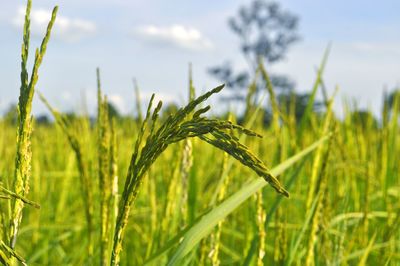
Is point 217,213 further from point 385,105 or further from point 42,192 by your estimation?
point 42,192

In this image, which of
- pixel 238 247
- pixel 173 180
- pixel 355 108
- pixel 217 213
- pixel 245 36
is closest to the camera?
pixel 217 213

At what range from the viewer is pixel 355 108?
123 inches

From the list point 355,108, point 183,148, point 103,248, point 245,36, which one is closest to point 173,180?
point 183,148

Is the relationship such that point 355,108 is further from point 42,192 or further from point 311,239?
point 311,239

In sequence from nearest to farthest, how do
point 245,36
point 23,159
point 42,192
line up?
point 23,159
point 42,192
point 245,36

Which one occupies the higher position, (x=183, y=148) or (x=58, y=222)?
(x=183, y=148)

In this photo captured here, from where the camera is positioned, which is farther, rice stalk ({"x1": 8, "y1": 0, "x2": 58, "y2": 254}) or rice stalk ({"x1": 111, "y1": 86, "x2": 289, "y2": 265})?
rice stalk ({"x1": 8, "y1": 0, "x2": 58, "y2": 254})

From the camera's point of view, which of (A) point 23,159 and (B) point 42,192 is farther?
(B) point 42,192

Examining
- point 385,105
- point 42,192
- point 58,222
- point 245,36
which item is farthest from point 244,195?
point 245,36

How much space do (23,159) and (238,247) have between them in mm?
2184

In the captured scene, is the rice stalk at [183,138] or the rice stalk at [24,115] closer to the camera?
the rice stalk at [183,138]

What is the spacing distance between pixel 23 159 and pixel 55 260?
7.60 feet

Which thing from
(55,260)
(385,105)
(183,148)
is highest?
(385,105)

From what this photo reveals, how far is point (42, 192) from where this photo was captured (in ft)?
11.6
